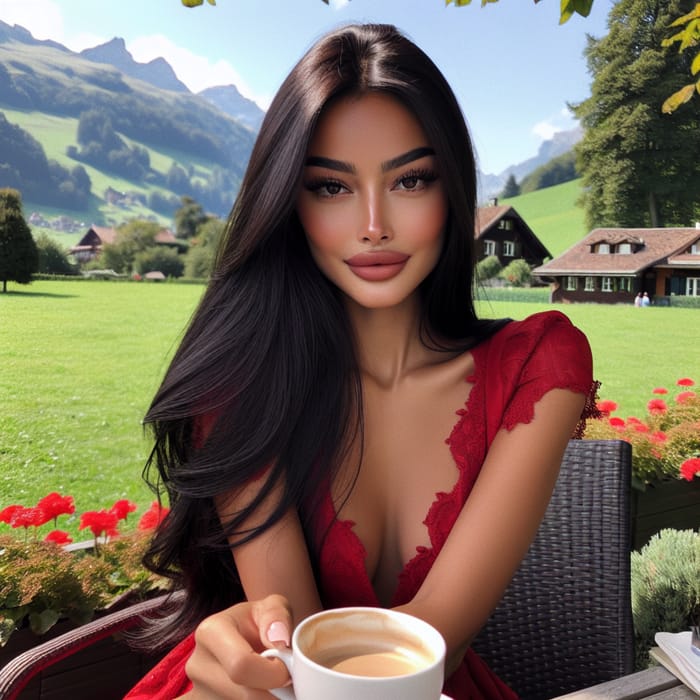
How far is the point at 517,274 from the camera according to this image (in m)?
7.39

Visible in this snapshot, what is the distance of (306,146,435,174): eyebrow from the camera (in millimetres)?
1114

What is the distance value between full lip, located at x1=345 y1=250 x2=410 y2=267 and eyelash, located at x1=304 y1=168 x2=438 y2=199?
0.33ft

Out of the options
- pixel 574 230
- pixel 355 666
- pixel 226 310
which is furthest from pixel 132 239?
pixel 355 666

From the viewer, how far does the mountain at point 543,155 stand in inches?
294

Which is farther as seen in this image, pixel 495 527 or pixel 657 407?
pixel 657 407

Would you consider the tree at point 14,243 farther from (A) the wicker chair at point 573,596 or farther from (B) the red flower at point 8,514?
(A) the wicker chair at point 573,596

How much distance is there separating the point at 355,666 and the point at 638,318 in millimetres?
7510

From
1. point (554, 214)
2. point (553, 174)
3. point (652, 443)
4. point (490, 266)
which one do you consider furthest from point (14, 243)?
point (554, 214)

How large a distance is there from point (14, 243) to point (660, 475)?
153 inches

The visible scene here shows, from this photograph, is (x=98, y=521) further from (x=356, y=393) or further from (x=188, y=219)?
(x=188, y=219)

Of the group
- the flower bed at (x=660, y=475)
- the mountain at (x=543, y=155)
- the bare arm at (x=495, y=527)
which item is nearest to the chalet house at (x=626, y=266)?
the mountain at (x=543, y=155)

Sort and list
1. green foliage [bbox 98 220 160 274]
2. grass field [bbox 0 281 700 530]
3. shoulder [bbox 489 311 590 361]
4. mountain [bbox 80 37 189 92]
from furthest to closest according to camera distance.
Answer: mountain [bbox 80 37 189 92], green foliage [bbox 98 220 160 274], grass field [bbox 0 281 700 530], shoulder [bbox 489 311 590 361]

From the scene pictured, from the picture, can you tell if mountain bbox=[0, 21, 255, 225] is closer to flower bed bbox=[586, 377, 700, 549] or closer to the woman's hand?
flower bed bbox=[586, 377, 700, 549]

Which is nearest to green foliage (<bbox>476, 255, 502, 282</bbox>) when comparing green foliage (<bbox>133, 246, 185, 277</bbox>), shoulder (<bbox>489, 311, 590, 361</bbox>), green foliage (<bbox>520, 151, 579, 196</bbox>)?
green foliage (<bbox>520, 151, 579, 196</bbox>)
